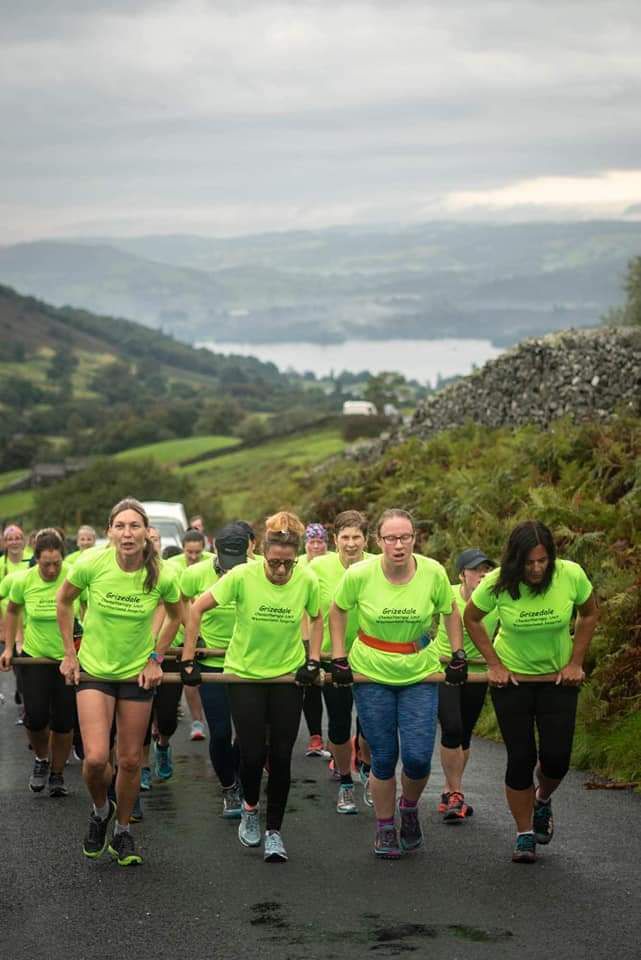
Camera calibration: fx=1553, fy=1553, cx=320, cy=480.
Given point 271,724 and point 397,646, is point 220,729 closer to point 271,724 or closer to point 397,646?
point 271,724

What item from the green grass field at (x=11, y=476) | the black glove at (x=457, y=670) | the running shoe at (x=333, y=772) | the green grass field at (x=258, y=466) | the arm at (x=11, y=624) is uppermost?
the black glove at (x=457, y=670)

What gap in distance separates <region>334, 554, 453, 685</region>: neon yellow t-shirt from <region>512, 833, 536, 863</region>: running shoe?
117 centimetres

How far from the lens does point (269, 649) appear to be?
980 cm

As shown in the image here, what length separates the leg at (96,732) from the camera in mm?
9562

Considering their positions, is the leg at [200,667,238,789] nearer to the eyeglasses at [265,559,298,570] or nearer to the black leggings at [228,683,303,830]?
the black leggings at [228,683,303,830]

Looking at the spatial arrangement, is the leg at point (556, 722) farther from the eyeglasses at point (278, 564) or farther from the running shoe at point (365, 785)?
the running shoe at point (365, 785)

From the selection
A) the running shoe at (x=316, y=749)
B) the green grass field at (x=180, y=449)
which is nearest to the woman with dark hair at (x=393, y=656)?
the running shoe at (x=316, y=749)

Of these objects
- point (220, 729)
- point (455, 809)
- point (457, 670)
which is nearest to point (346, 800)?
point (455, 809)

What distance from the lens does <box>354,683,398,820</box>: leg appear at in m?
9.73

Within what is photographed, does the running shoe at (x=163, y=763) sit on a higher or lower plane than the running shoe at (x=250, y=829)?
lower

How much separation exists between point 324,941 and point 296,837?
274 centimetres

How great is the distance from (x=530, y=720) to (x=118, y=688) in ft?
8.49

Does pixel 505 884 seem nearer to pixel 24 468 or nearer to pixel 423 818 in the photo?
pixel 423 818

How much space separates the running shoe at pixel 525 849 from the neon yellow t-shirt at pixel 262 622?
1769 millimetres
